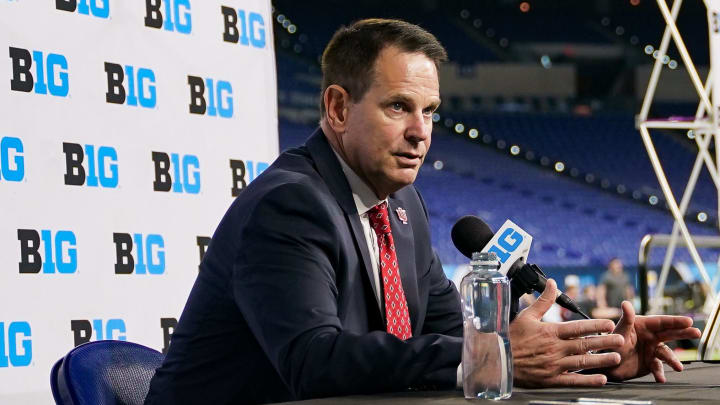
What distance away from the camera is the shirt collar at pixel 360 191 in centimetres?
177

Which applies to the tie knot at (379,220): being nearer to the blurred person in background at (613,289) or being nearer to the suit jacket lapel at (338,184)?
the suit jacket lapel at (338,184)

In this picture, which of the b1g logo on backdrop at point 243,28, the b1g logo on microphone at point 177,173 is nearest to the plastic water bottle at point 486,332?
the b1g logo on microphone at point 177,173

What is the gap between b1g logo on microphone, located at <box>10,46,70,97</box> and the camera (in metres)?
2.65

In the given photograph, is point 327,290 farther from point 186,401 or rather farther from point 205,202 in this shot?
point 205,202

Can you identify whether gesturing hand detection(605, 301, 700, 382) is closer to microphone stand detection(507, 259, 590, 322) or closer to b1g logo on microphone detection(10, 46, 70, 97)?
microphone stand detection(507, 259, 590, 322)

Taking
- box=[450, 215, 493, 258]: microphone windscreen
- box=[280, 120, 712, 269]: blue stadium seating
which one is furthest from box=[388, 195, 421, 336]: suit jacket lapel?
box=[280, 120, 712, 269]: blue stadium seating

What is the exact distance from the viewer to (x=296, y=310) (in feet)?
4.74

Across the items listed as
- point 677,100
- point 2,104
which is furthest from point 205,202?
point 677,100

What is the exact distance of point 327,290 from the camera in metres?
1.49

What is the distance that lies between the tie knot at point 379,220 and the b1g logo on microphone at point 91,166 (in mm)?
1279

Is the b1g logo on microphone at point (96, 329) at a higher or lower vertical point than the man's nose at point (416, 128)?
lower

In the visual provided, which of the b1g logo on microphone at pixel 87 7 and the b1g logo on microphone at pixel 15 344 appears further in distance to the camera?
the b1g logo on microphone at pixel 87 7

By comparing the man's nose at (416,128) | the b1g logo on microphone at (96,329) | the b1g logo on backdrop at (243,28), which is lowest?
the b1g logo on microphone at (96,329)

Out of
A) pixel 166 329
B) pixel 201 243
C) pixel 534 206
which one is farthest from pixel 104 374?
pixel 534 206
